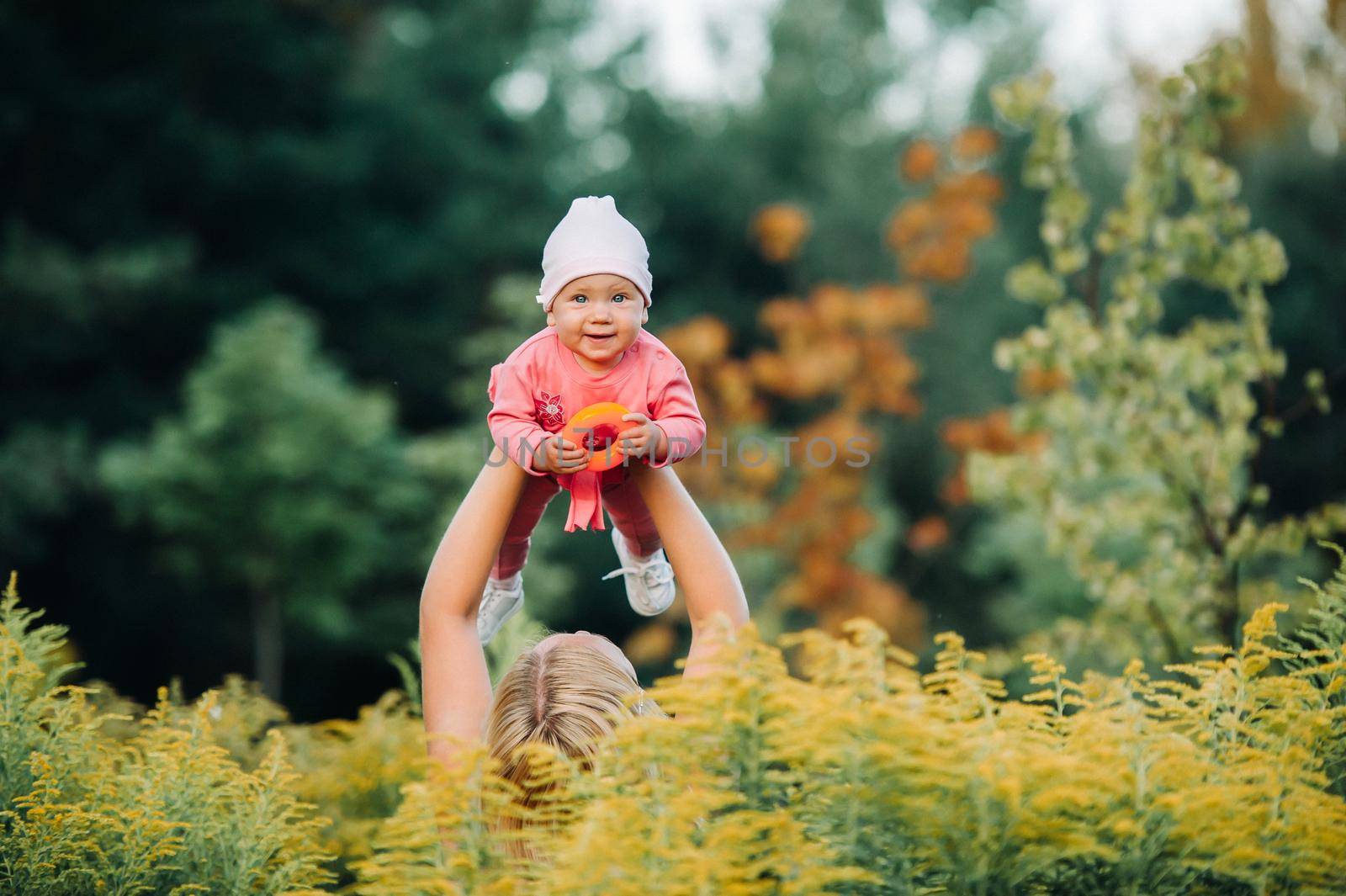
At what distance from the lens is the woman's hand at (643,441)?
2234mm

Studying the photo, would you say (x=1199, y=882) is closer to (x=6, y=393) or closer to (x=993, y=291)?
(x=6, y=393)

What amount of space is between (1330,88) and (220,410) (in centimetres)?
1570

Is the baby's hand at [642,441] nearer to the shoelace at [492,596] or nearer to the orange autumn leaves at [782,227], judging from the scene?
the shoelace at [492,596]

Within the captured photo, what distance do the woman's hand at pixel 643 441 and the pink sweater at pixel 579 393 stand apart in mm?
67

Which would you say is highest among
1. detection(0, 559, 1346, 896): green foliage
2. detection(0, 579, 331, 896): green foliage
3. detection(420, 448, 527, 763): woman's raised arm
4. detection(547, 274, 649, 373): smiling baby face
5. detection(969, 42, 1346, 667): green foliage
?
detection(969, 42, 1346, 667): green foliage

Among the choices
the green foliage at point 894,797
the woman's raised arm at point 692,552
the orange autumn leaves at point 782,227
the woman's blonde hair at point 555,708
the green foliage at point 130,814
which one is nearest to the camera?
the green foliage at point 894,797

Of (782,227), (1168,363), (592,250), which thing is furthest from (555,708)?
(782,227)

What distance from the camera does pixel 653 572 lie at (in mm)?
Answer: 2824

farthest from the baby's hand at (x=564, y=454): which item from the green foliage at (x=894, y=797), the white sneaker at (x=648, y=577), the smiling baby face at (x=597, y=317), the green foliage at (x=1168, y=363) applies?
the green foliage at (x=1168, y=363)

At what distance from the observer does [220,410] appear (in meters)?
10.7

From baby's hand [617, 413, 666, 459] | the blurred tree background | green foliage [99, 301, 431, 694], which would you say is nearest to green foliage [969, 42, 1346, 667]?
baby's hand [617, 413, 666, 459]

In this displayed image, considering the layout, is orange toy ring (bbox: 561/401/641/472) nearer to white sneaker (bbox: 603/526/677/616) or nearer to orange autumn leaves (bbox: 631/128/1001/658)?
white sneaker (bbox: 603/526/677/616)

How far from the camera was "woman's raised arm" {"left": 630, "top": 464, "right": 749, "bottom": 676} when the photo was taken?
2289 mm

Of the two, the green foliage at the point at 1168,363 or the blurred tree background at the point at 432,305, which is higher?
the blurred tree background at the point at 432,305
